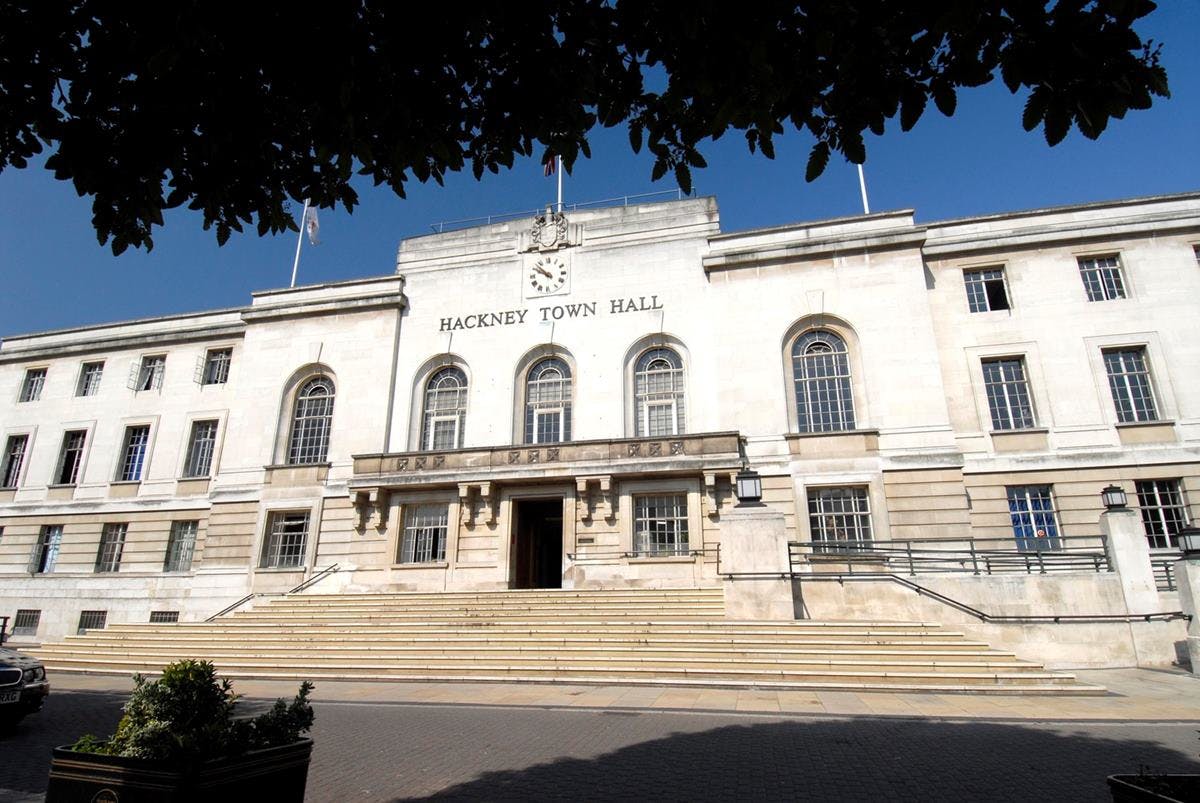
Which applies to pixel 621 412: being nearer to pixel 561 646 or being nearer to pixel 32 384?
pixel 561 646

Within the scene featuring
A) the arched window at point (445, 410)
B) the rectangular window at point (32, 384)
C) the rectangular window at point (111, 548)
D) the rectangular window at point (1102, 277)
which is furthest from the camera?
the rectangular window at point (32, 384)

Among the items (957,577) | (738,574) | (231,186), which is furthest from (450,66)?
(957,577)

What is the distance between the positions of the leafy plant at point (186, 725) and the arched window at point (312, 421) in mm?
24559

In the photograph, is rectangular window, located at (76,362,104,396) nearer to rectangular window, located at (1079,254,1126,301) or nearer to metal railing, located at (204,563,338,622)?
metal railing, located at (204,563,338,622)

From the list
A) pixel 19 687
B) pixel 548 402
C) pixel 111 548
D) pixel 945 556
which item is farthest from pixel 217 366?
pixel 945 556

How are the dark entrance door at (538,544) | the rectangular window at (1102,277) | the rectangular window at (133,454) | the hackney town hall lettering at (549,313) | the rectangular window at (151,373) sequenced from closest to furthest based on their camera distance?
the rectangular window at (1102,277) → the dark entrance door at (538,544) → the hackney town hall lettering at (549,313) → the rectangular window at (133,454) → the rectangular window at (151,373)

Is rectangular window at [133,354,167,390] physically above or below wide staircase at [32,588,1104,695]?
above

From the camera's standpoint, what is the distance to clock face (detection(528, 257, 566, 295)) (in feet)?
90.1

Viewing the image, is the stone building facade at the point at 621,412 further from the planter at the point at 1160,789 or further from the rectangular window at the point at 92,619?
the planter at the point at 1160,789

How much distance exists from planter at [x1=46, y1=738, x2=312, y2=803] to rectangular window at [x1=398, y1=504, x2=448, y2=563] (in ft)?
67.8

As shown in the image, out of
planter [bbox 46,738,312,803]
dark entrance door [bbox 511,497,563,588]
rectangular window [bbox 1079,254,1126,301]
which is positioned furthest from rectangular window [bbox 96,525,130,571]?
rectangular window [bbox 1079,254,1126,301]

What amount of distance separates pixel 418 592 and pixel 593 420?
9.05 meters

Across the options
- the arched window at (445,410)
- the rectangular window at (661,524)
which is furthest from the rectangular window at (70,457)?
the rectangular window at (661,524)

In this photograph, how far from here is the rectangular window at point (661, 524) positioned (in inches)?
887
